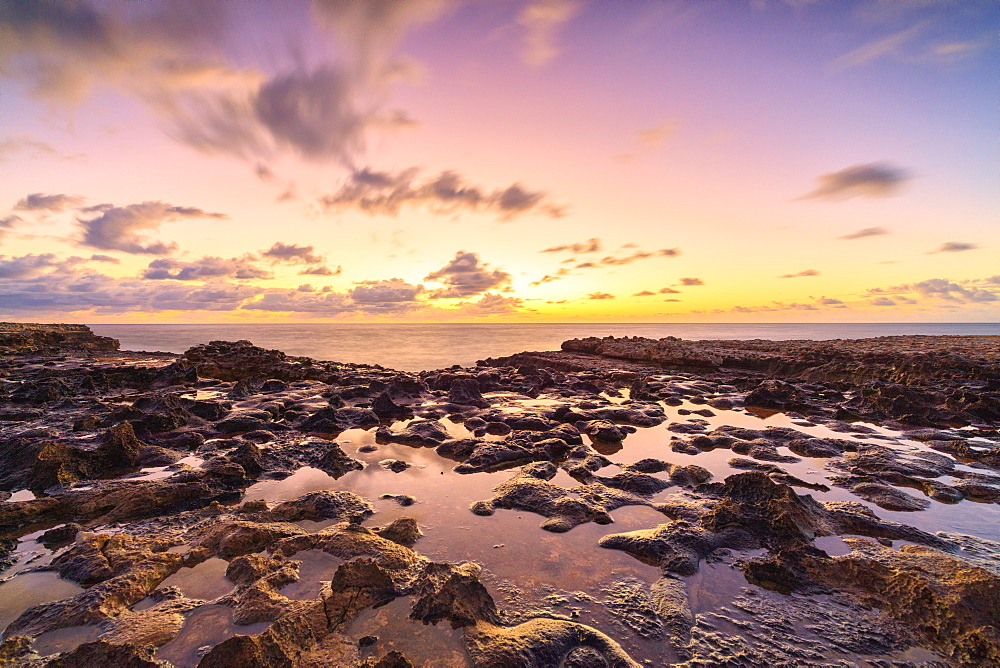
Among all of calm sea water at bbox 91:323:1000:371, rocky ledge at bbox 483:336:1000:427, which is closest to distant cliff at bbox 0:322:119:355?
calm sea water at bbox 91:323:1000:371

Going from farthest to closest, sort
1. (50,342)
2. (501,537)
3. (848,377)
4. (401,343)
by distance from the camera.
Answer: (401,343)
(50,342)
(848,377)
(501,537)

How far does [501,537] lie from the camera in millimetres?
6715

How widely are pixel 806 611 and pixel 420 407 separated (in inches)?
553

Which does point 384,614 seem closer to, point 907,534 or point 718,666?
point 718,666

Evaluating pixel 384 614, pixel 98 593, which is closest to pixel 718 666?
pixel 384 614

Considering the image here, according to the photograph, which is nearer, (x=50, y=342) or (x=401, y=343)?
(x=50, y=342)

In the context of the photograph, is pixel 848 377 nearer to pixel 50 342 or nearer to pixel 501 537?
pixel 501 537

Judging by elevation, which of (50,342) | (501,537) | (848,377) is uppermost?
(50,342)

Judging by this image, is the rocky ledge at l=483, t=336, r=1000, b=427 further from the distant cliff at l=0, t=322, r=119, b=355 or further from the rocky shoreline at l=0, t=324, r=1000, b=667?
the distant cliff at l=0, t=322, r=119, b=355

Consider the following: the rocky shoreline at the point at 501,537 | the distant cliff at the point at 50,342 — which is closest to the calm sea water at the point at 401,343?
the distant cliff at the point at 50,342

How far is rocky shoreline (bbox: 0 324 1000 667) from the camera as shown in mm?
4395

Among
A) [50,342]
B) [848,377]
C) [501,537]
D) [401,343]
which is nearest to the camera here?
[501,537]

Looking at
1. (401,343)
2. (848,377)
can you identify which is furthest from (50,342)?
(848,377)

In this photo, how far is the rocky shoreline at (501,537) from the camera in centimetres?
439
